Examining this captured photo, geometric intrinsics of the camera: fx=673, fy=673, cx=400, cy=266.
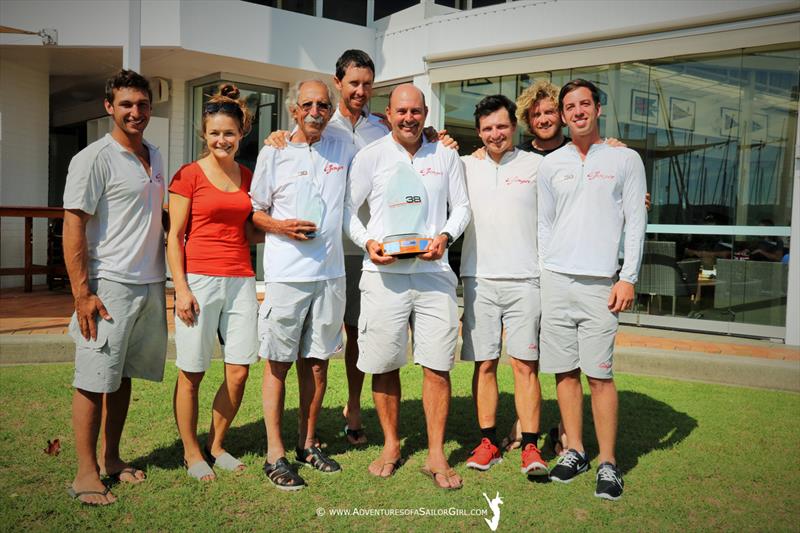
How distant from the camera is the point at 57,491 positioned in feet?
11.2

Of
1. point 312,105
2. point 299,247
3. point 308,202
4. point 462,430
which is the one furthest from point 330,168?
point 462,430

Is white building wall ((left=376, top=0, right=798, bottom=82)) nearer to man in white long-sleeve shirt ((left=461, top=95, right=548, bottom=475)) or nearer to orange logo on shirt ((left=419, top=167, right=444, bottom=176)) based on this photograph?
man in white long-sleeve shirt ((left=461, top=95, right=548, bottom=475))

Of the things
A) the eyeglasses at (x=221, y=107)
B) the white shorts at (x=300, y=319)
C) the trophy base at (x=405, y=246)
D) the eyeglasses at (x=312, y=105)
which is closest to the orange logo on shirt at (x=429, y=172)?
the trophy base at (x=405, y=246)

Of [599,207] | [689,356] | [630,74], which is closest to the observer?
[599,207]

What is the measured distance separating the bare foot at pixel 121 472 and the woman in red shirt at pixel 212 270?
0.25 m

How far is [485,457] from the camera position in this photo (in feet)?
12.8

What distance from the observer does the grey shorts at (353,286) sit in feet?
14.1

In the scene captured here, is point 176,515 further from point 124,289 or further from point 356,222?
point 356,222

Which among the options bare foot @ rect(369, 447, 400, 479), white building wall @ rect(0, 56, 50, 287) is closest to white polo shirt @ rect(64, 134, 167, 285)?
bare foot @ rect(369, 447, 400, 479)

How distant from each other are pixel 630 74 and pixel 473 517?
6.99m

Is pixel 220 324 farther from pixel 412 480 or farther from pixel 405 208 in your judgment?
pixel 412 480

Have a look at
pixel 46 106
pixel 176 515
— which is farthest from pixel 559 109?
pixel 46 106

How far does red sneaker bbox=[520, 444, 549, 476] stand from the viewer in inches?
146

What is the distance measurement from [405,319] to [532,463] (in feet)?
3.52
